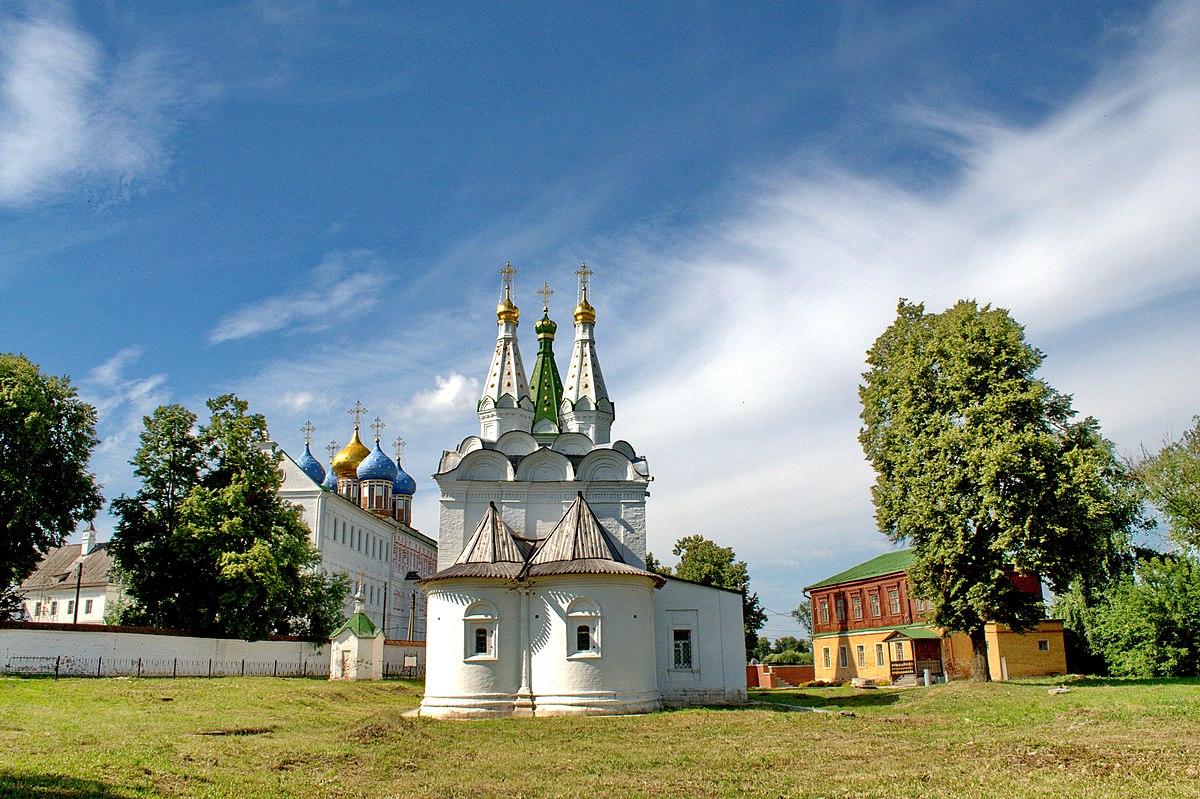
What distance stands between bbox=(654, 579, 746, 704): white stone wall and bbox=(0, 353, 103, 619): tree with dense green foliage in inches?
706

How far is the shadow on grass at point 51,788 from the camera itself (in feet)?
27.9

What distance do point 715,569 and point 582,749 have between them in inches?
1365

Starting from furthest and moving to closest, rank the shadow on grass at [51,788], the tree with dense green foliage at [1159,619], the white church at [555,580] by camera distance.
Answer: the tree with dense green foliage at [1159,619] < the white church at [555,580] < the shadow on grass at [51,788]

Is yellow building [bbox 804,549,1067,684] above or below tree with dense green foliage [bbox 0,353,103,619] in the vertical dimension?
below

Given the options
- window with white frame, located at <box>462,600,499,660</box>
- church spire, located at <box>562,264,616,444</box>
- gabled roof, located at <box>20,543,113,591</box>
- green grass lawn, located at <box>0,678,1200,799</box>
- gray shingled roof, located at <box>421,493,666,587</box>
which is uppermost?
church spire, located at <box>562,264,616,444</box>

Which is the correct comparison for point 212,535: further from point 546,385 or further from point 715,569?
point 715,569

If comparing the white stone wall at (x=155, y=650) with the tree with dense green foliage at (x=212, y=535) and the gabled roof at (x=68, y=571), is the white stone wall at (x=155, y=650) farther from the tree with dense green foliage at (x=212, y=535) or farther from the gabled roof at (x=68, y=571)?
the gabled roof at (x=68, y=571)

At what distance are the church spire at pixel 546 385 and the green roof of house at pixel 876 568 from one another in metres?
17.8

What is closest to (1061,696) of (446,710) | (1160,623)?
(1160,623)

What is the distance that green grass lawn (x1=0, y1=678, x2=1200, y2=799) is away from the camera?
10.0 metres

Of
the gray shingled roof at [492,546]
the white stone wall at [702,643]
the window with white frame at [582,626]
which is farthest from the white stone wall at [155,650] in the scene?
the white stone wall at [702,643]

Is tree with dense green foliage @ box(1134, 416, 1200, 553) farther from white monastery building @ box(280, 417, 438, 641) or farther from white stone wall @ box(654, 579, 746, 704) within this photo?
white monastery building @ box(280, 417, 438, 641)

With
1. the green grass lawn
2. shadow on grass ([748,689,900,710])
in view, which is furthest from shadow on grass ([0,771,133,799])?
shadow on grass ([748,689,900,710])

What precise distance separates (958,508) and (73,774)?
2228cm
